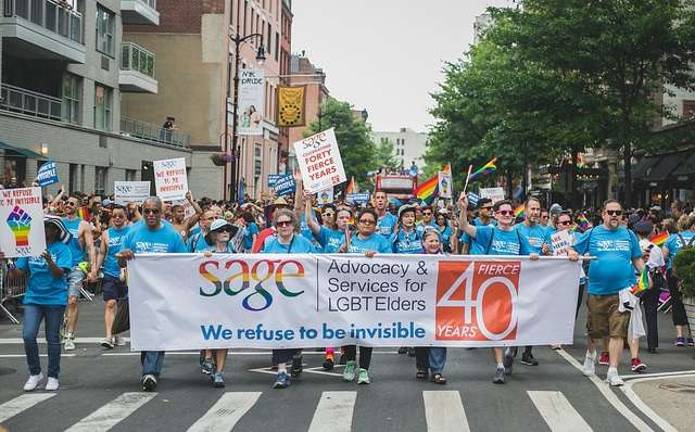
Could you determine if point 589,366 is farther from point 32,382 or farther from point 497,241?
point 32,382

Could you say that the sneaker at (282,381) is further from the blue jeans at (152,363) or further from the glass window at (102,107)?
the glass window at (102,107)

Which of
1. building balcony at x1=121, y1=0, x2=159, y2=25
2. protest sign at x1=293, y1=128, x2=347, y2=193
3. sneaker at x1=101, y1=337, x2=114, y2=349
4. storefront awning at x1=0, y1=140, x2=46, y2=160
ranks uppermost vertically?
building balcony at x1=121, y1=0, x2=159, y2=25

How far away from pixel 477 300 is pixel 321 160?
3456 millimetres

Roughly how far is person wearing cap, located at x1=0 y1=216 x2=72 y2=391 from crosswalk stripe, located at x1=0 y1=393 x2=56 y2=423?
0.86 feet

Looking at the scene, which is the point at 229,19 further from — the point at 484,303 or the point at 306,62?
the point at 306,62

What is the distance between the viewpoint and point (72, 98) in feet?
109

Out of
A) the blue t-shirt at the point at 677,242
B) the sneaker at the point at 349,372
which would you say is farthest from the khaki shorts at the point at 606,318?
the blue t-shirt at the point at 677,242

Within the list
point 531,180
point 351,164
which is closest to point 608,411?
point 531,180

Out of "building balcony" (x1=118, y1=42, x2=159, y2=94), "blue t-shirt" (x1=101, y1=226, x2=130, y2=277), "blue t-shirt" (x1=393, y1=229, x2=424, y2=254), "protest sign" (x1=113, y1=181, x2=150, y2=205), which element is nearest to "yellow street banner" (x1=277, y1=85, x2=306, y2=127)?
"building balcony" (x1=118, y1=42, x2=159, y2=94)

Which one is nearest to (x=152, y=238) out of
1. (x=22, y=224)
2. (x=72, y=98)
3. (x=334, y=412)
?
(x=22, y=224)

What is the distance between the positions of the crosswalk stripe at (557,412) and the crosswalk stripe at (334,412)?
1.68 m

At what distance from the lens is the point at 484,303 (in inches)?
427

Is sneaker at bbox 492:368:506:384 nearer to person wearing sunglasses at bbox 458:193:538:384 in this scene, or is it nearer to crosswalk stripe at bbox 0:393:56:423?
person wearing sunglasses at bbox 458:193:538:384

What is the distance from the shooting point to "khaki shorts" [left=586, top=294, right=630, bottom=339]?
10555 mm
